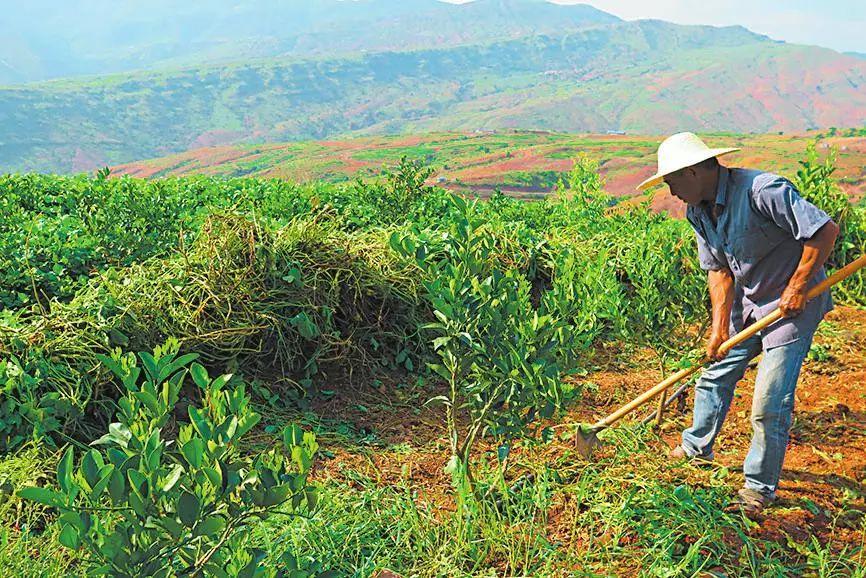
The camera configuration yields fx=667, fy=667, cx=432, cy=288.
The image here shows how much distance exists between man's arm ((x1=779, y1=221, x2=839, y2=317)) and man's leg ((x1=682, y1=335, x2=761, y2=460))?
1.03 feet

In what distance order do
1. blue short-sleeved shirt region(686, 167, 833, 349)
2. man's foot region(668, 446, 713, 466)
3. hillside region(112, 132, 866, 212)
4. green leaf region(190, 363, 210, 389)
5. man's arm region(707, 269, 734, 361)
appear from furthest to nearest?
hillside region(112, 132, 866, 212) < man's foot region(668, 446, 713, 466) < man's arm region(707, 269, 734, 361) < blue short-sleeved shirt region(686, 167, 833, 349) < green leaf region(190, 363, 210, 389)

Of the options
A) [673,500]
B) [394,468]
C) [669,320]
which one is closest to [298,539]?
[394,468]

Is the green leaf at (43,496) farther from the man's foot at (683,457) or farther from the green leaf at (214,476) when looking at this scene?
the man's foot at (683,457)

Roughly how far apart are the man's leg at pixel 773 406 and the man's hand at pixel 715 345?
7.4 inches

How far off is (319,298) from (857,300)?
17.3 feet

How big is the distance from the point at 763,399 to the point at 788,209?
79cm

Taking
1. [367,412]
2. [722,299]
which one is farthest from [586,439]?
[367,412]

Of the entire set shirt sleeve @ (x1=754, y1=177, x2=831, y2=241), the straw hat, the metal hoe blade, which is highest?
the straw hat

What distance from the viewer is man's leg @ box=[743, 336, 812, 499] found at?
2.74 metres

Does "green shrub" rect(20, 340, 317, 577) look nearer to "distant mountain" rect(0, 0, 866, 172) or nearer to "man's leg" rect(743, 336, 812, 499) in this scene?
"man's leg" rect(743, 336, 812, 499)

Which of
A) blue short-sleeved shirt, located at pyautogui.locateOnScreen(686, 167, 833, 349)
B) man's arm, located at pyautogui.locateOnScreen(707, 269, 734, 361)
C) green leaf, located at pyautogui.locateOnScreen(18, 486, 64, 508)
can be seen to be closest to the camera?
green leaf, located at pyautogui.locateOnScreen(18, 486, 64, 508)

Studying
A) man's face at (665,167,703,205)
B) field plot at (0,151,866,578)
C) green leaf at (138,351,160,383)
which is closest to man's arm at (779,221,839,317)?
man's face at (665,167,703,205)

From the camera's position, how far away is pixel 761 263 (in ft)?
9.25

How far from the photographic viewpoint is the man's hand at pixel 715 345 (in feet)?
9.66
